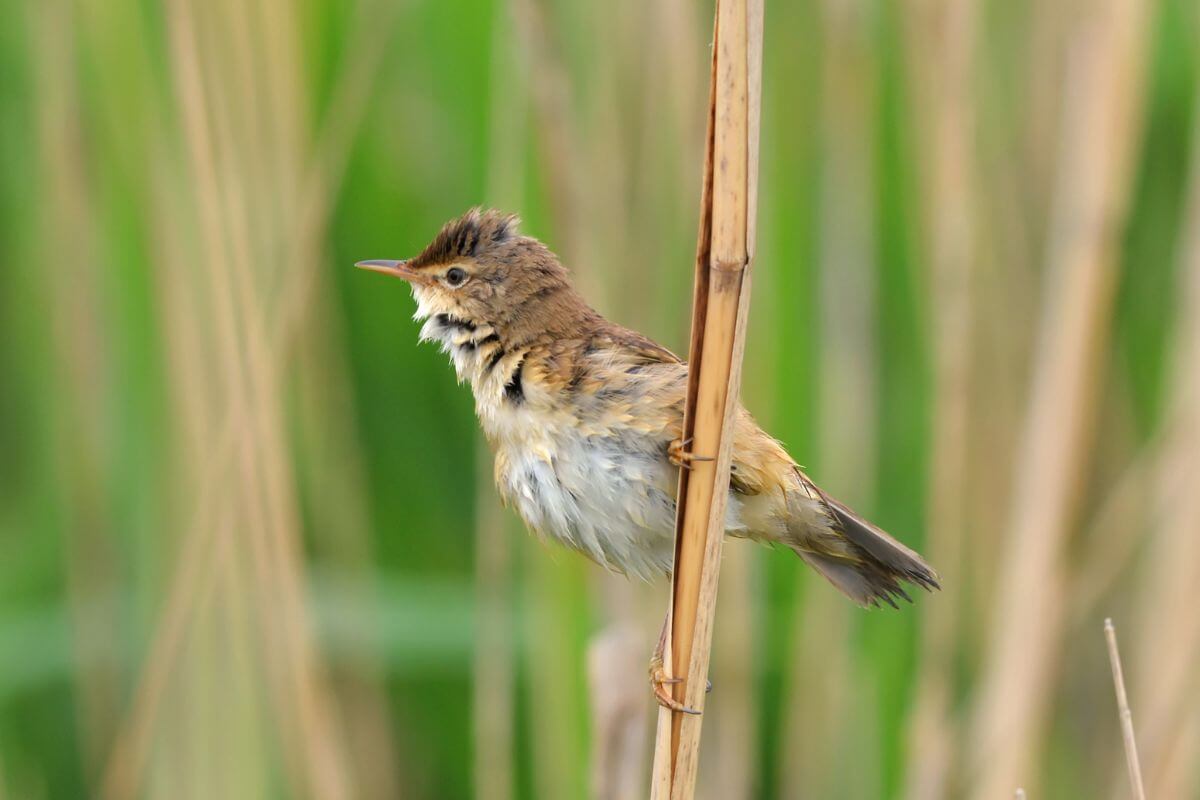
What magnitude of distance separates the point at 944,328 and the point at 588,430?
0.86m

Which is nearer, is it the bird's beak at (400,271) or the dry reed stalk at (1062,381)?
the bird's beak at (400,271)

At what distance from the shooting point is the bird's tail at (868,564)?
1791mm

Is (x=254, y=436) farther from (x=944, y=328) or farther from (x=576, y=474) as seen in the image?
(x=944, y=328)

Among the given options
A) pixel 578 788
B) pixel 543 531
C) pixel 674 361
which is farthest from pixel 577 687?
pixel 674 361

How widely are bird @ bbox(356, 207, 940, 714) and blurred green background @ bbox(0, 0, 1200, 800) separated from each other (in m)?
0.27

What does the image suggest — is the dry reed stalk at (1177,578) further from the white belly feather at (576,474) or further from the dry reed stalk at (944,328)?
the white belly feather at (576,474)

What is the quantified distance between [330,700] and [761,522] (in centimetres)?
108

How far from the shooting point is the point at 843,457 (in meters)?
2.54

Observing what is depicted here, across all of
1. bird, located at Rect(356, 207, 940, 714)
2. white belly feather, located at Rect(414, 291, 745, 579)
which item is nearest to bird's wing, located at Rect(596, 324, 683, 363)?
bird, located at Rect(356, 207, 940, 714)

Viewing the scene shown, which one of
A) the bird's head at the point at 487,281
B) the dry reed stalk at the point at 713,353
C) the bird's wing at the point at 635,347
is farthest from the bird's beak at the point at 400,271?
the dry reed stalk at the point at 713,353

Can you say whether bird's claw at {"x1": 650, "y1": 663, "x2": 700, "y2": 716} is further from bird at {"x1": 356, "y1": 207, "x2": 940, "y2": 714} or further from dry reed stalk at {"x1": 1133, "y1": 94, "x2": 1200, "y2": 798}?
dry reed stalk at {"x1": 1133, "y1": 94, "x2": 1200, "y2": 798}

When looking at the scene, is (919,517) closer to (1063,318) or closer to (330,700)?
(1063,318)

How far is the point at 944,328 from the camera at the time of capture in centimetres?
233

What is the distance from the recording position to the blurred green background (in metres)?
2.20
